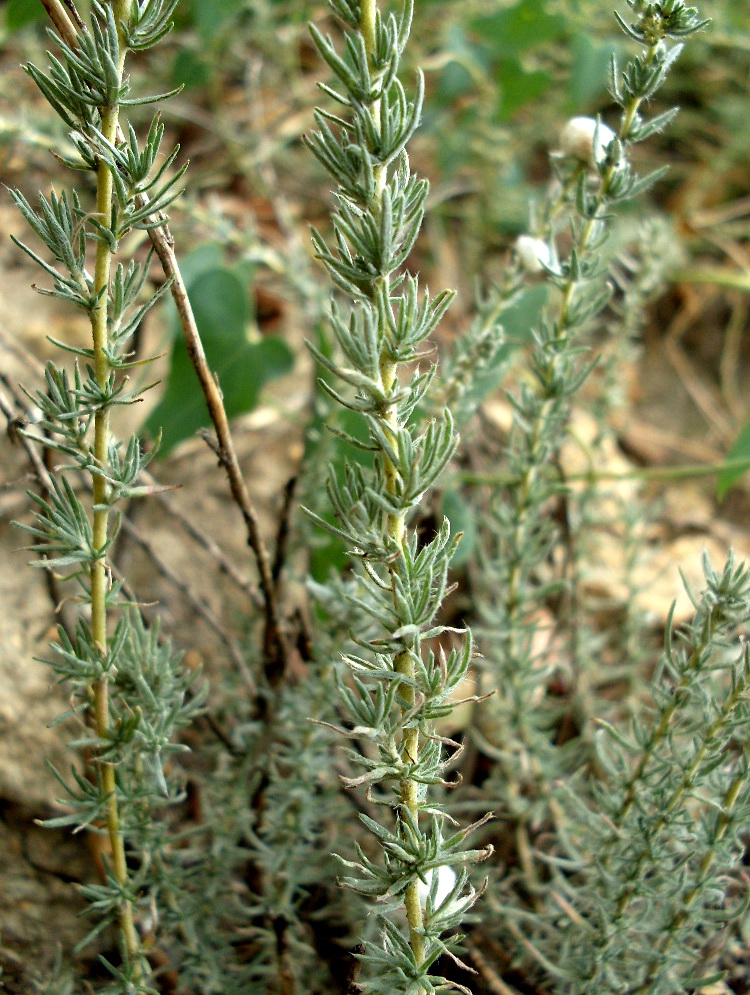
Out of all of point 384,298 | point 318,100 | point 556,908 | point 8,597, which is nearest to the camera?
point 384,298

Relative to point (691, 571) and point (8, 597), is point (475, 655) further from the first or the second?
point (691, 571)

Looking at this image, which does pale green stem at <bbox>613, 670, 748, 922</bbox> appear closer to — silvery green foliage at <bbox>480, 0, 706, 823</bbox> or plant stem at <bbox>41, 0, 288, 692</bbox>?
silvery green foliage at <bbox>480, 0, 706, 823</bbox>

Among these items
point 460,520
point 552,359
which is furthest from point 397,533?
point 460,520

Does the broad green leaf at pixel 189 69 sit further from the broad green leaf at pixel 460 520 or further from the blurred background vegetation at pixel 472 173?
the broad green leaf at pixel 460 520

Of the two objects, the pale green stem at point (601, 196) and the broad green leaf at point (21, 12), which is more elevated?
the broad green leaf at point (21, 12)

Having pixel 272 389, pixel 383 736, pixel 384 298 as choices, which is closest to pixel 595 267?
pixel 384 298

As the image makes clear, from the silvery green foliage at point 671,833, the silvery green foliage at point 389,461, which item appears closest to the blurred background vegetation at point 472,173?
the silvery green foliage at point 671,833
